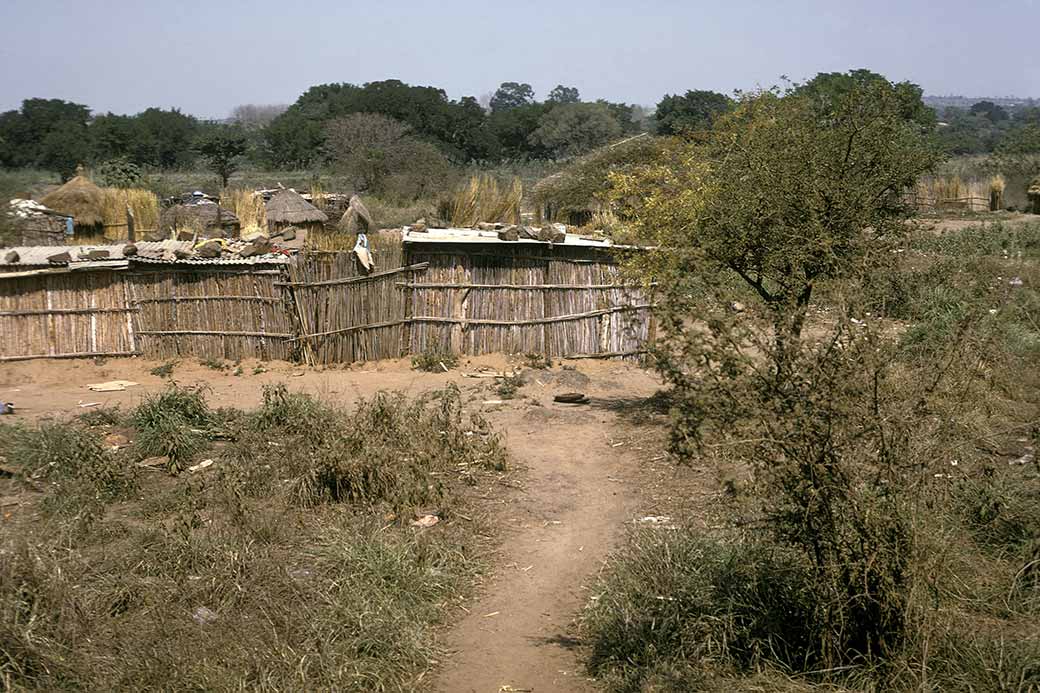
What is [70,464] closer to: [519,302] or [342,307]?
[342,307]

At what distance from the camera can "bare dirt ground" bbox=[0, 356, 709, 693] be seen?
5340 millimetres

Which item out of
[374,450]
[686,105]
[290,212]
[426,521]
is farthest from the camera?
[686,105]

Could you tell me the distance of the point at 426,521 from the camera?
6.95 m

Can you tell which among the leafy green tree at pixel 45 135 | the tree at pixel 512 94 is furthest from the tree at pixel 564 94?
the leafy green tree at pixel 45 135

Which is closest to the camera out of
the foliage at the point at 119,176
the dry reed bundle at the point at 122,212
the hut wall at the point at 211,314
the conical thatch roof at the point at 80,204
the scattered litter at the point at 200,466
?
the scattered litter at the point at 200,466

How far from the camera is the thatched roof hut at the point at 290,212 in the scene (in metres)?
21.0

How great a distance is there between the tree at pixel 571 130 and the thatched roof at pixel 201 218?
3438cm

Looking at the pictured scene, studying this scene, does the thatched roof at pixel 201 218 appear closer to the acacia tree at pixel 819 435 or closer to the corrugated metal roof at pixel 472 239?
the corrugated metal roof at pixel 472 239

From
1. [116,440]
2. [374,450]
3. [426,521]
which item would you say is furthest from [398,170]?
[426,521]

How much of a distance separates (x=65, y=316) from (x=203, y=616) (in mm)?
8941

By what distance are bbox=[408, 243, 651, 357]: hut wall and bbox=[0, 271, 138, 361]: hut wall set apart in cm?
393

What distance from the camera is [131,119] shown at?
5419cm

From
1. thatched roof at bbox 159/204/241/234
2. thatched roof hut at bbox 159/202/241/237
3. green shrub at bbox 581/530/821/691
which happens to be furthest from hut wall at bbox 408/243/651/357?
thatched roof at bbox 159/204/241/234

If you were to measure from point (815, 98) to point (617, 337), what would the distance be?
12.3 feet
